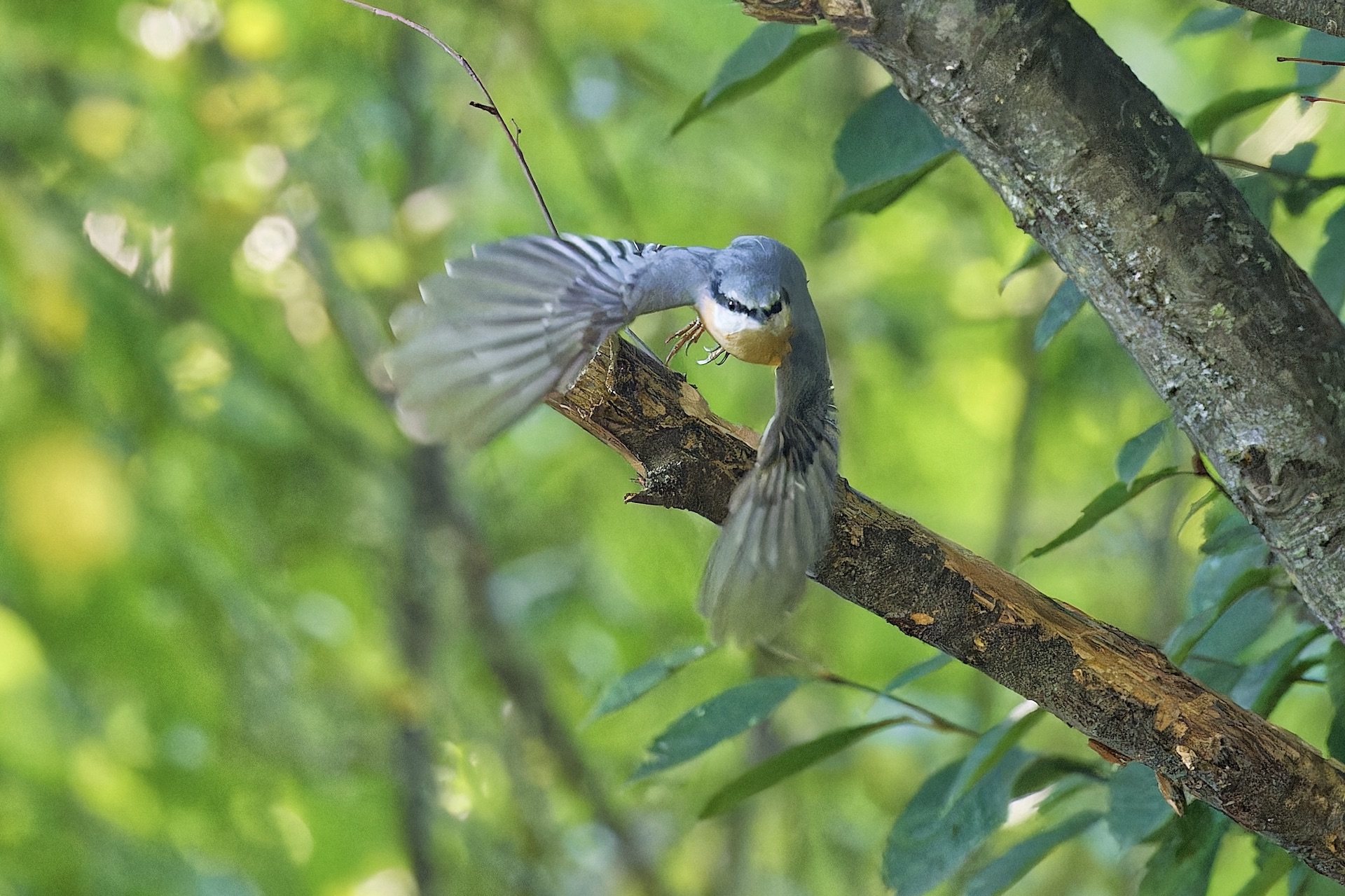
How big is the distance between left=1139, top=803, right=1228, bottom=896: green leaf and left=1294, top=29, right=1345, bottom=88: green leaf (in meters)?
0.32

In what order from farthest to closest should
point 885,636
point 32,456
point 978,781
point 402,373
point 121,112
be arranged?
point 885,636 < point 121,112 < point 32,456 < point 978,781 < point 402,373

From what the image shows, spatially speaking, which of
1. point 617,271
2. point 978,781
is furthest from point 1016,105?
point 978,781

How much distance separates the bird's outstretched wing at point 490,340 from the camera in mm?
302

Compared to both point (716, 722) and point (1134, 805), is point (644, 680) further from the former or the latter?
point (1134, 805)

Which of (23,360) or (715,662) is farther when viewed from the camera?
(715,662)

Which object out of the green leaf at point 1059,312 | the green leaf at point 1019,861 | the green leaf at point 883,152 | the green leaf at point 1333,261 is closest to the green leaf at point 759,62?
the green leaf at point 883,152

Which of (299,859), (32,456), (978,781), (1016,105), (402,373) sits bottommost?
(299,859)

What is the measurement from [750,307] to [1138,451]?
0.24 meters

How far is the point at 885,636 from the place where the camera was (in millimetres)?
1107

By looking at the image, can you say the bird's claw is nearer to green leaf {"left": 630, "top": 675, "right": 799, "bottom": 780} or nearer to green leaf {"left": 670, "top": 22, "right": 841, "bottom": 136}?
green leaf {"left": 670, "top": 22, "right": 841, "bottom": 136}

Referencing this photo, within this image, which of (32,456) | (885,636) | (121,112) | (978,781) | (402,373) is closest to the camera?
(402,373)

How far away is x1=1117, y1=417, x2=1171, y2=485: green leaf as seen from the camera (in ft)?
1.66

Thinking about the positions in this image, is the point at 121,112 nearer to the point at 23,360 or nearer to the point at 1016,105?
the point at 23,360

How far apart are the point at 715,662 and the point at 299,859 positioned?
15.3 inches
